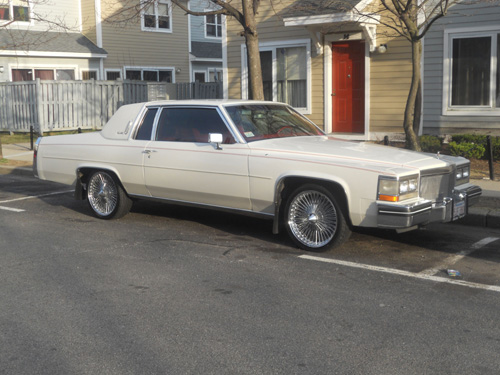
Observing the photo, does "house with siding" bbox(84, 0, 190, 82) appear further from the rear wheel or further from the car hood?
the car hood

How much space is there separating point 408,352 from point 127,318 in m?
2.12

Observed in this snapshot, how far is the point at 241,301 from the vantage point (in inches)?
211

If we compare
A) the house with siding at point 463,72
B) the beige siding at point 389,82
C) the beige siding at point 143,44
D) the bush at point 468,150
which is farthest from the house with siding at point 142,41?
the bush at point 468,150

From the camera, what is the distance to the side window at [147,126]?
830 centimetres

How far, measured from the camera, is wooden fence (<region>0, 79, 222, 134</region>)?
74.4 feet

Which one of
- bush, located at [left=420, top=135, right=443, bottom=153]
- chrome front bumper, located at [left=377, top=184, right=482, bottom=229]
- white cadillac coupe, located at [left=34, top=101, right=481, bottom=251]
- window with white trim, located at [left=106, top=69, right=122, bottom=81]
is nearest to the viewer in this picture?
chrome front bumper, located at [left=377, top=184, right=482, bottom=229]

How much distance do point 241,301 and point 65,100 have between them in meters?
19.6

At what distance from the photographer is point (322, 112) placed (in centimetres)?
1655

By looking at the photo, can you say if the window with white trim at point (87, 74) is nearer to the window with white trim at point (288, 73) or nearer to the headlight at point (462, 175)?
the window with white trim at point (288, 73)

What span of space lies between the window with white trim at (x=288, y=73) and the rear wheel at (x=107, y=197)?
888 cm

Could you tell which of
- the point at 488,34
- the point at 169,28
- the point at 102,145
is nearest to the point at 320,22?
the point at 488,34

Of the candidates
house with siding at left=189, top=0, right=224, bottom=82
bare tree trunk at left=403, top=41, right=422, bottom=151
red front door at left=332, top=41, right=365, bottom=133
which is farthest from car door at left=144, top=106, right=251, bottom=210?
house with siding at left=189, top=0, right=224, bottom=82

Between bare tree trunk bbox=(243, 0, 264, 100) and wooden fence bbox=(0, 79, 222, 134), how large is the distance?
11.0 m

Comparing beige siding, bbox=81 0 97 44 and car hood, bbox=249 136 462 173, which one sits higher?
beige siding, bbox=81 0 97 44
